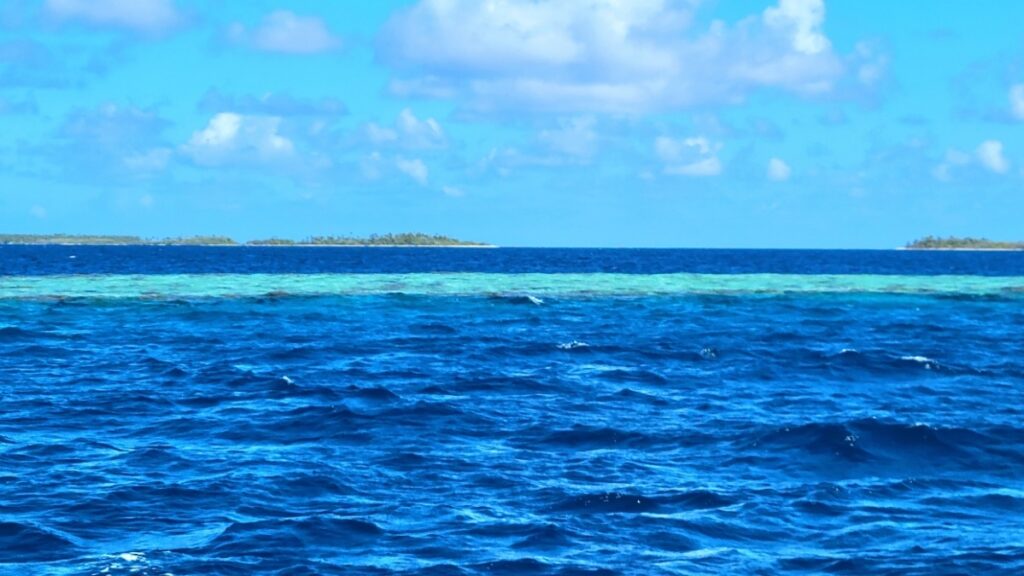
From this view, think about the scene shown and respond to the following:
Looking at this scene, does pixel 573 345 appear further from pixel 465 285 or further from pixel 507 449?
pixel 465 285

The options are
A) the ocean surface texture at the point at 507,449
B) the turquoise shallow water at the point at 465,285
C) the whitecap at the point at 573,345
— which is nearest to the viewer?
the ocean surface texture at the point at 507,449

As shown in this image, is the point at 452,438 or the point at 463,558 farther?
the point at 452,438

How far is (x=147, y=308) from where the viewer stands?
185 feet

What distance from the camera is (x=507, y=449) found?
23062 mm

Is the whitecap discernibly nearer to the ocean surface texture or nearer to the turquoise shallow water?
the ocean surface texture

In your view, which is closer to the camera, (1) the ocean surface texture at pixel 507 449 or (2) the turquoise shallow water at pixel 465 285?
(1) the ocean surface texture at pixel 507 449

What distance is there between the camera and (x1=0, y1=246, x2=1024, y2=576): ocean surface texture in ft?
53.0

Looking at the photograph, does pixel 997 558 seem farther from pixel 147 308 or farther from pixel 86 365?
pixel 147 308

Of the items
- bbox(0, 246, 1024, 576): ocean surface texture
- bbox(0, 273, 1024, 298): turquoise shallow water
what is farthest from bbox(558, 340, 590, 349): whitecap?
bbox(0, 273, 1024, 298): turquoise shallow water

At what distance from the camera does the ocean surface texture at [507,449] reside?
53.0ft

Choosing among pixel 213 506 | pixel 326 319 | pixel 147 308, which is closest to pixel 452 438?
pixel 213 506

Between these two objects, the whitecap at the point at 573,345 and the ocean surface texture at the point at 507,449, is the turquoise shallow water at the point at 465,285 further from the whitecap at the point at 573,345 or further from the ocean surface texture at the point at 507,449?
the whitecap at the point at 573,345

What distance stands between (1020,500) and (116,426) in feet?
60.5

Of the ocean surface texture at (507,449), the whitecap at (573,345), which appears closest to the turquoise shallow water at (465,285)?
the ocean surface texture at (507,449)
